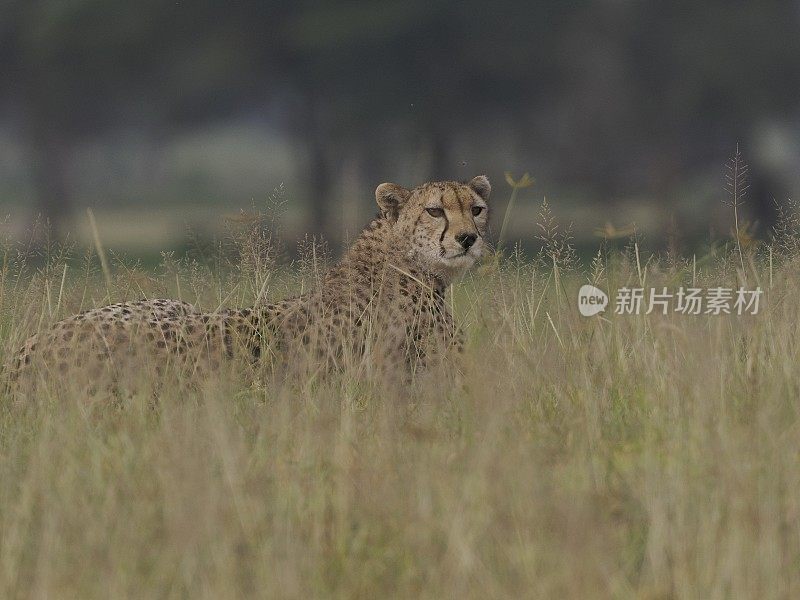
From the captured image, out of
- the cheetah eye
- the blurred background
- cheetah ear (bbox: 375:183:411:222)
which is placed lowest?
the cheetah eye

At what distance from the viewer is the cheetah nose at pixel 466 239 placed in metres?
4.71

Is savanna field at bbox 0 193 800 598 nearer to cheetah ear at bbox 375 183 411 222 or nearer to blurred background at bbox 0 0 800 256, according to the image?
cheetah ear at bbox 375 183 411 222

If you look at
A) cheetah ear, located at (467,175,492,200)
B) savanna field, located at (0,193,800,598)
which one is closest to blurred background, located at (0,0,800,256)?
cheetah ear, located at (467,175,492,200)

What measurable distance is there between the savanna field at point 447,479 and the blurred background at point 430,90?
12387 millimetres

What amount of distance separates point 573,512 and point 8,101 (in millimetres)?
18934

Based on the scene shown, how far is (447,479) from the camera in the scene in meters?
2.76

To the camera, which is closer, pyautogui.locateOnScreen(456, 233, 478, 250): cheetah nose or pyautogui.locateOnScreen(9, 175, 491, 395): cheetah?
pyautogui.locateOnScreen(9, 175, 491, 395): cheetah

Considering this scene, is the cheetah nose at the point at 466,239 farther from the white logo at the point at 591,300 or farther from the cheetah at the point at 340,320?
the white logo at the point at 591,300

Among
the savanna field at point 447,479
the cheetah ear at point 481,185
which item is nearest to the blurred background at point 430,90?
the cheetah ear at point 481,185

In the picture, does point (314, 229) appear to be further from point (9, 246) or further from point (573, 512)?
point (573, 512)

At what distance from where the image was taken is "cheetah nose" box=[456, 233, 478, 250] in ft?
15.5

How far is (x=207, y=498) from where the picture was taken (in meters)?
2.37
